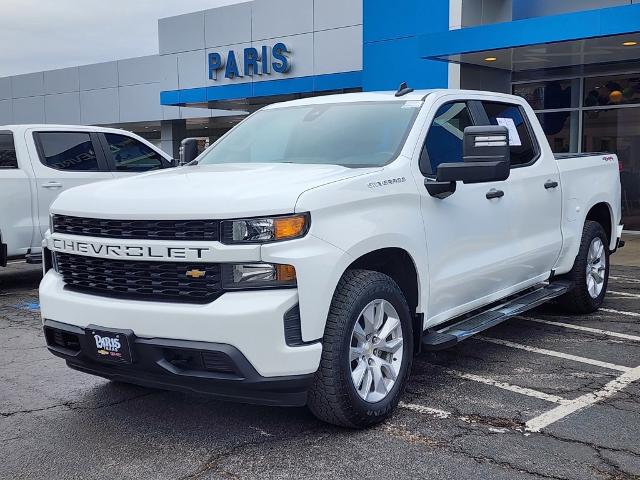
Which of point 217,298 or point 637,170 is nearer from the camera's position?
point 217,298

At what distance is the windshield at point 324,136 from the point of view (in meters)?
4.70

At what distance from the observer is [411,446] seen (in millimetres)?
3863

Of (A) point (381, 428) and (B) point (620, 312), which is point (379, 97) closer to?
(A) point (381, 428)

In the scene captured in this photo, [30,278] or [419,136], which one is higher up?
[419,136]

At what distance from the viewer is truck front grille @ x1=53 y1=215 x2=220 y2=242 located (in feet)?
11.8

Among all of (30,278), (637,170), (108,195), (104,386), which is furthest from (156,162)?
(637,170)

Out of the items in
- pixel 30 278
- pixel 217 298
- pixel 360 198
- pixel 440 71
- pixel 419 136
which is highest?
pixel 440 71

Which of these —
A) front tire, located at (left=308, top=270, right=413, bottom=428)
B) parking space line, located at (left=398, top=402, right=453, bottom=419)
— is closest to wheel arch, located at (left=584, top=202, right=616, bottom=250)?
parking space line, located at (left=398, top=402, right=453, bottom=419)

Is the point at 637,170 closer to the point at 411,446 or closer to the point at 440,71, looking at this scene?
the point at 440,71

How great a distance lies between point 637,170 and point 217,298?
13.2 metres

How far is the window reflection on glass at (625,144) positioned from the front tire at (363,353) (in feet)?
39.4

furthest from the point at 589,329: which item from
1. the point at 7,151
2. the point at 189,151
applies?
the point at 7,151

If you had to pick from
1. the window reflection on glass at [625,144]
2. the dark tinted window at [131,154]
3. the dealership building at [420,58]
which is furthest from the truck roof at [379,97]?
the window reflection on glass at [625,144]

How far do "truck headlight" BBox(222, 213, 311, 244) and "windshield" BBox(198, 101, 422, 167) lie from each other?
1066 mm
